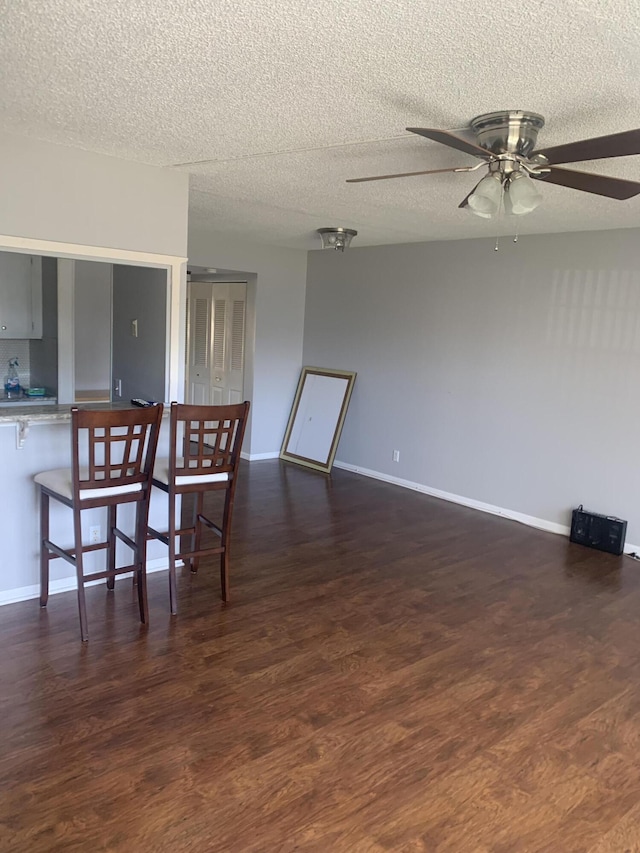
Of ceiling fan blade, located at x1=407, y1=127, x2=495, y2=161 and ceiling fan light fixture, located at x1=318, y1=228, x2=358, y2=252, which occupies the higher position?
ceiling fan light fixture, located at x1=318, y1=228, x2=358, y2=252

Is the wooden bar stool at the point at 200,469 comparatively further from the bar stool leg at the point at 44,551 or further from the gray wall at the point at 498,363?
the gray wall at the point at 498,363

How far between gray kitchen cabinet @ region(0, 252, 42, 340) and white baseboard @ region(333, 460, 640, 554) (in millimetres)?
3423

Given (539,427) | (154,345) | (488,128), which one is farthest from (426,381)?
(488,128)

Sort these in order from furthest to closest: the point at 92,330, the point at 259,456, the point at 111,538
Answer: the point at 259,456, the point at 92,330, the point at 111,538

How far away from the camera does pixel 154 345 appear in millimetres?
3977

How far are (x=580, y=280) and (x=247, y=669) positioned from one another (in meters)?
3.85

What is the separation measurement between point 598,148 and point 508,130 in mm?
414

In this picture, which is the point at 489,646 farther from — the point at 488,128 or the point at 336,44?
the point at 336,44

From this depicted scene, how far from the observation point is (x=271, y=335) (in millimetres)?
7039

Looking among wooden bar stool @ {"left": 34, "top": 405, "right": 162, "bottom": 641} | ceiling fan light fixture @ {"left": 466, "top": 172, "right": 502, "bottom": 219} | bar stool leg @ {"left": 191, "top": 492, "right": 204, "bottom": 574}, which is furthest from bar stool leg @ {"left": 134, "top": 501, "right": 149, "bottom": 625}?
ceiling fan light fixture @ {"left": 466, "top": 172, "right": 502, "bottom": 219}

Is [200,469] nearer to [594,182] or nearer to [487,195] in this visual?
[487,195]

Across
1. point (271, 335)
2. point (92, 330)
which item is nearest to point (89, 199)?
point (92, 330)

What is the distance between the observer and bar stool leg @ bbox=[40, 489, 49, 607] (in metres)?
3.26

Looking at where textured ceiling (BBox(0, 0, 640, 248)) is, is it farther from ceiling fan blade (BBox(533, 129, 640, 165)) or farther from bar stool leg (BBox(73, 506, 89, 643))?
bar stool leg (BBox(73, 506, 89, 643))
